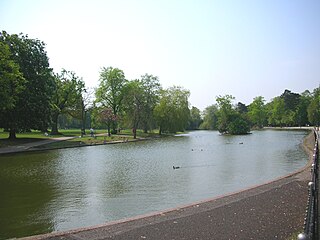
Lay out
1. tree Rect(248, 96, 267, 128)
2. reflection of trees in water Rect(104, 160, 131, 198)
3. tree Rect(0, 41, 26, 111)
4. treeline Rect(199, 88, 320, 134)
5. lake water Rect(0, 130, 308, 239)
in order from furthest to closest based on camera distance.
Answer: tree Rect(248, 96, 267, 128), treeline Rect(199, 88, 320, 134), tree Rect(0, 41, 26, 111), reflection of trees in water Rect(104, 160, 131, 198), lake water Rect(0, 130, 308, 239)

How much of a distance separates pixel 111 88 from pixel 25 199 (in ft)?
178

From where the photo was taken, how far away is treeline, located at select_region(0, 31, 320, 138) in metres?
33.3

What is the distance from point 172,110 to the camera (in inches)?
2430

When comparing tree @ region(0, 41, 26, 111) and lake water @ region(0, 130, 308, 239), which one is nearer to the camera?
lake water @ region(0, 130, 308, 239)

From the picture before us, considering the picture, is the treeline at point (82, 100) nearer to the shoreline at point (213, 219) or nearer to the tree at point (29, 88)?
the tree at point (29, 88)

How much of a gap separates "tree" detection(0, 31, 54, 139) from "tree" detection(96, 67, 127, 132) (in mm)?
24223

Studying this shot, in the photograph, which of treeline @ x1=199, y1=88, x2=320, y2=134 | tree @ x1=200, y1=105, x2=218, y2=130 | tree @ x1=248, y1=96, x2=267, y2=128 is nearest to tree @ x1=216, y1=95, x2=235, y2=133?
treeline @ x1=199, y1=88, x2=320, y2=134

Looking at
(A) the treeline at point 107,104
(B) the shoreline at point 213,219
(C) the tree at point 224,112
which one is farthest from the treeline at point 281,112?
(B) the shoreline at point 213,219

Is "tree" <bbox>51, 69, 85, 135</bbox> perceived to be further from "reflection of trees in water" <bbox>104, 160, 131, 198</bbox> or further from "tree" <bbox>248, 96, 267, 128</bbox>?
"tree" <bbox>248, 96, 267, 128</bbox>

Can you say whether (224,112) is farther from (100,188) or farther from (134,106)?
(100,188)

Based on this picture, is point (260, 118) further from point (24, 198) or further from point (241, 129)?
point (24, 198)

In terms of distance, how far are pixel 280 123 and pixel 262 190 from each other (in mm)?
106448

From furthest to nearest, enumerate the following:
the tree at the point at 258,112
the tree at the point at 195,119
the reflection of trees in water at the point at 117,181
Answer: the tree at the point at 195,119 < the tree at the point at 258,112 < the reflection of trees in water at the point at 117,181

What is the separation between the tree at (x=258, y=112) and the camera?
364ft
